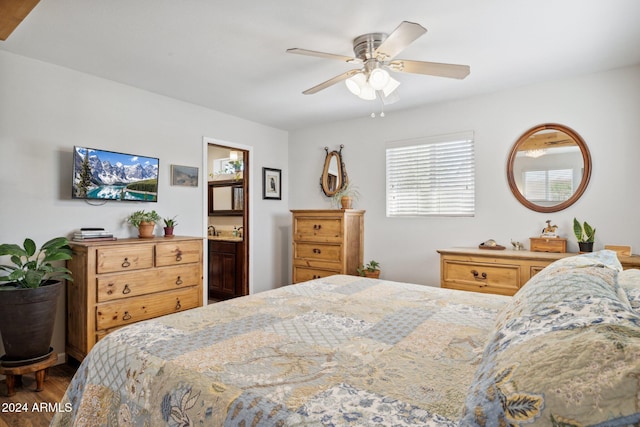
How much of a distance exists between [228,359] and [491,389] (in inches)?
31.1

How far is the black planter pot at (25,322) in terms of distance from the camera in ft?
7.93

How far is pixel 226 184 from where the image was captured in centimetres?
565

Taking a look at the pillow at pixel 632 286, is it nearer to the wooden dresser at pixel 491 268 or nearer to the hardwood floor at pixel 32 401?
the wooden dresser at pixel 491 268

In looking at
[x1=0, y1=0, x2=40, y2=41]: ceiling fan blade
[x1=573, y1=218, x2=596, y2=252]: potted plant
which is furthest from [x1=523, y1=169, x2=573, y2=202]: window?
[x1=0, y1=0, x2=40, y2=41]: ceiling fan blade

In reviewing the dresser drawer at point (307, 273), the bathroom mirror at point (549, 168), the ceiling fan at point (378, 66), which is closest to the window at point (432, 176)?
the bathroom mirror at point (549, 168)

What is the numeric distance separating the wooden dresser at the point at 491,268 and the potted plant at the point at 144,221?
284 centimetres

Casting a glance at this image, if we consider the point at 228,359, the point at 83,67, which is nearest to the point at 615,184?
the point at 228,359

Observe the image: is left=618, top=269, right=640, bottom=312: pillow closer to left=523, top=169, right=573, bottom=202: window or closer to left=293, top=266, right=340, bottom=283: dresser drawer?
left=523, top=169, right=573, bottom=202: window

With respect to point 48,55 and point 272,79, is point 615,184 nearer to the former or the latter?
point 272,79

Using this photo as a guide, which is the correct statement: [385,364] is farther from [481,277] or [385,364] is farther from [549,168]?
[549,168]

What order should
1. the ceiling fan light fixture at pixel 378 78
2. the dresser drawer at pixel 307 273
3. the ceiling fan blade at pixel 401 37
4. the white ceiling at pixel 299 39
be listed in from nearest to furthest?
the ceiling fan blade at pixel 401 37 < the white ceiling at pixel 299 39 < the ceiling fan light fixture at pixel 378 78 < the dresser drawer at pixel 307 273

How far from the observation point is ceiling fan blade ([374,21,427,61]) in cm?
188

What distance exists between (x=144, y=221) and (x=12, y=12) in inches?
71.8

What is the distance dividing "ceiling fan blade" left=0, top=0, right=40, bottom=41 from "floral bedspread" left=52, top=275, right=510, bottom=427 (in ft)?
6.54
